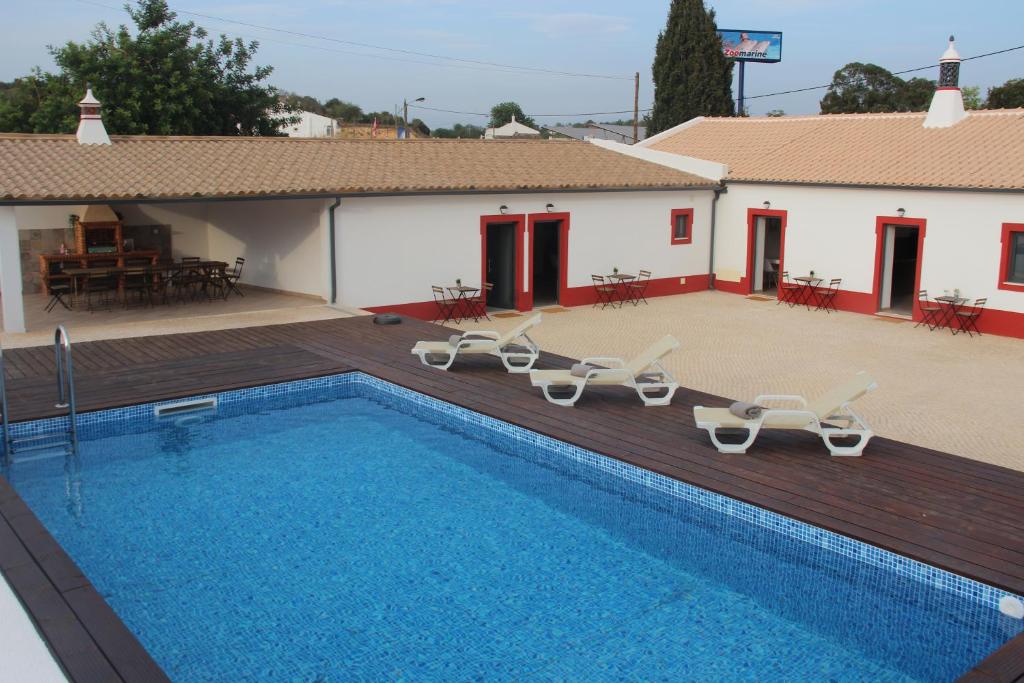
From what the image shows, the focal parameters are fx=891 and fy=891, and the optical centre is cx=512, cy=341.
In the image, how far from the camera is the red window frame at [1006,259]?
52.9 ft

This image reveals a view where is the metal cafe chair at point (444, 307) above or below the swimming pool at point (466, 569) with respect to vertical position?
above

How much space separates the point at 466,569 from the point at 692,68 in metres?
35.0

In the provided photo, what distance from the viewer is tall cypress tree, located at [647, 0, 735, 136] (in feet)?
126

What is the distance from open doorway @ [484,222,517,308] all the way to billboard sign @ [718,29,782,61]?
25.5 m

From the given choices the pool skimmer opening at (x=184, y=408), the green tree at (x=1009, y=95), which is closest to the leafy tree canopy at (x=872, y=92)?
the green tree at (x=1009, y=95)

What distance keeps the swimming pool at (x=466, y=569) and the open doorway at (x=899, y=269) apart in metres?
12.2

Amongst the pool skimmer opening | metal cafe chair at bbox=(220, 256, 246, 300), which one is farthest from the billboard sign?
the pool skimmer opening

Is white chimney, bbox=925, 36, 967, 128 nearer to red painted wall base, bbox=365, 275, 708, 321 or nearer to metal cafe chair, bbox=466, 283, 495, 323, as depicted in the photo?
red painted wall base, bbox=365, 275, 708, 321

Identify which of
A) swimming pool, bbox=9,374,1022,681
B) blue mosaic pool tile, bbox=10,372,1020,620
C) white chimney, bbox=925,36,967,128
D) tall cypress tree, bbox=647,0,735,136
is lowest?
swimming pool, bbox=9,374,1022,681

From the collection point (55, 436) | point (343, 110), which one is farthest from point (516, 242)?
point (343, 110)

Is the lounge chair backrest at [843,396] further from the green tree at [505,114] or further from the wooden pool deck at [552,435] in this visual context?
the green tree at [505,114]

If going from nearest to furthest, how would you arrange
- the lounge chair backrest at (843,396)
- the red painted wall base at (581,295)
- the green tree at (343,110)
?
the lounge chair backrest at (843,396) < the red painted wall base at (581,295) < the green tree at (343,110)

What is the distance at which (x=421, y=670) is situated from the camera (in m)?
5.71

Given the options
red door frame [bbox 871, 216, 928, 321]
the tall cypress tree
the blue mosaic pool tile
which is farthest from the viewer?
the tall cypress tree
